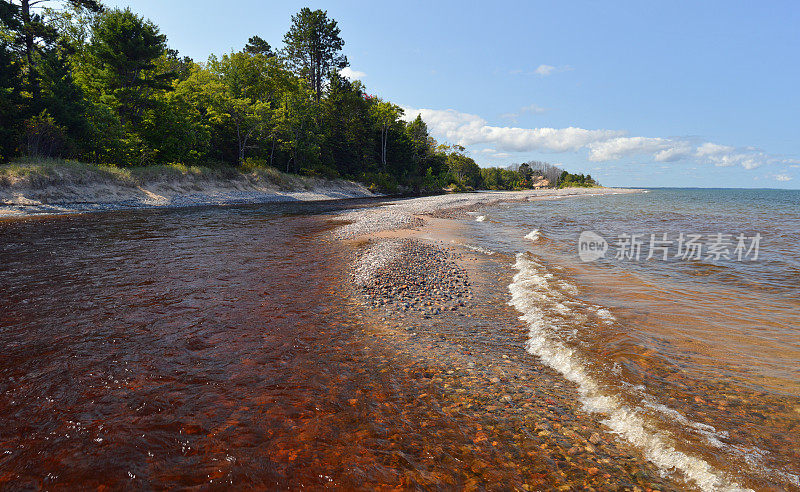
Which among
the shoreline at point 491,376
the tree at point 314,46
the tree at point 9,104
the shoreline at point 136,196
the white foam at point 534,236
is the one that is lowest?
the shoreline at point 491,376

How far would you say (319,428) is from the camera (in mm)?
4234

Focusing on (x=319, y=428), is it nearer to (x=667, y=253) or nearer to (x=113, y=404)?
(x=113, y=404)

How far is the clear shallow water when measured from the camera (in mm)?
4086

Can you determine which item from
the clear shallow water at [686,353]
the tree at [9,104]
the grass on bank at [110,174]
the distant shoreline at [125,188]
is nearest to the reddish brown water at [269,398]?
the clear shallow water at [686,353]

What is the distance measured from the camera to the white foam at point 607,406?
146 inches

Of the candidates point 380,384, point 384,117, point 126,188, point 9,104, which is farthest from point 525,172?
→ point 380,384

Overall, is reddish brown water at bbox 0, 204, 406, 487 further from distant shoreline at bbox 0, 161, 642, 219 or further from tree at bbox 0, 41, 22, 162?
tree at bbox 0, 41, 22, 162

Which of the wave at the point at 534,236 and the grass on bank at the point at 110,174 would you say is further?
the grass on bank at the point at 110,174

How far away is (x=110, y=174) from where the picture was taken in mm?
33656

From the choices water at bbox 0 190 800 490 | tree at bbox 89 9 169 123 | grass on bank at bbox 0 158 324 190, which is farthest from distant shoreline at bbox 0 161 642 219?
water at bbox 0 190 800 490

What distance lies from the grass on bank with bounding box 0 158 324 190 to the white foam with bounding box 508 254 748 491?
38406 millimetres

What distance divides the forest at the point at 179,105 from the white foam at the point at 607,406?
42736 millimetres

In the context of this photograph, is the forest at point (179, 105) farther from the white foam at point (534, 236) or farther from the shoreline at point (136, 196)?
the white foam at point (534, 236)

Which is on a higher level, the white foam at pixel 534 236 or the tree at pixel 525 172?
the tree at pixel 525 172
